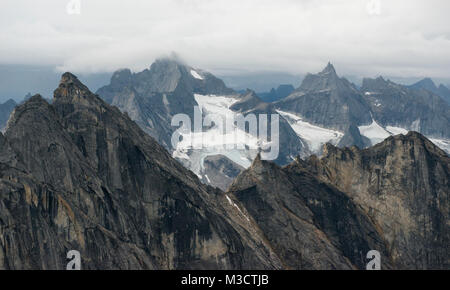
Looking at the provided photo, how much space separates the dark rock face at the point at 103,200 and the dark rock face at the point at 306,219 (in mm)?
6908

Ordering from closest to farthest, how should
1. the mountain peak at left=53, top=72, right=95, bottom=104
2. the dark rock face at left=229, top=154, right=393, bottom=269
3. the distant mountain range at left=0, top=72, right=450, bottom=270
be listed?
the distant mountain range at left=0, top=72, right=450, bottom=270 → the mountain peak at left=53, top=72, right=95, bottom=104 → the dark rock face at left=229, top=154, right=393, bottom=269

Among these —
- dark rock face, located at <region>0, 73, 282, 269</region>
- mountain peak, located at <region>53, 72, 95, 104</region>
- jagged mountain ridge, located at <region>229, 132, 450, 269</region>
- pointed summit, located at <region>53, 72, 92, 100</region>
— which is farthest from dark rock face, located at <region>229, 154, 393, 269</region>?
pointed summit, located at <region>53, 72, 92, 100</region>

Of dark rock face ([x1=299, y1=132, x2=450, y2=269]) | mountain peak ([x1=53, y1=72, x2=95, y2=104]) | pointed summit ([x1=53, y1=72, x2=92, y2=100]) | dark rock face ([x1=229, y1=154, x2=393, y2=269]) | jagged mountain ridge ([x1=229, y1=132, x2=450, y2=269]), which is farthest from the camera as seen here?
dark rock face ([x1=299, y1=132, x2=450, y2=269])

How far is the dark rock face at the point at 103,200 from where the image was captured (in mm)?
113500

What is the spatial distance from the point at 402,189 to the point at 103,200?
92.5m

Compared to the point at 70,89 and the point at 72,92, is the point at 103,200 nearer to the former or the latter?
the point at 72,92

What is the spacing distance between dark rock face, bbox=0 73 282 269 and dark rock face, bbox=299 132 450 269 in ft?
133

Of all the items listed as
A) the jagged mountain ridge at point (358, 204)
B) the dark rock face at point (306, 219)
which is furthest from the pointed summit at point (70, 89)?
the jagged mountain ridge at point (358, 204)

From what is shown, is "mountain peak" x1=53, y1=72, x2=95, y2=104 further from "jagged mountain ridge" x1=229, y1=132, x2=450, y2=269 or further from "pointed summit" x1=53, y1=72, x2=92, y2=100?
"jagged mountain ridge" x1=229, y1=132, x2=450, y2=269

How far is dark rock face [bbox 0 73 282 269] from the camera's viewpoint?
11350cm

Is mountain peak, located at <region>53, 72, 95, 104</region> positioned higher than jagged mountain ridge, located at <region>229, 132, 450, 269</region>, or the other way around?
mountain peak, located at <region>53, 72, 95, 104</region>

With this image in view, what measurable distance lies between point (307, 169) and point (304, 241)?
107 feet
